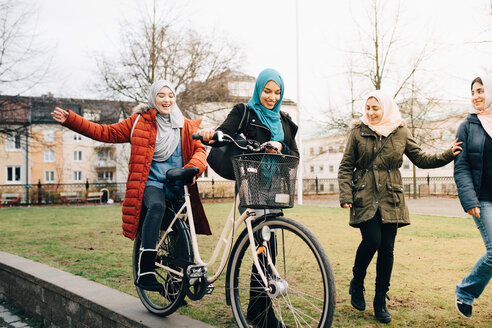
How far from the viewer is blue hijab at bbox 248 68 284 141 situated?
336 cm

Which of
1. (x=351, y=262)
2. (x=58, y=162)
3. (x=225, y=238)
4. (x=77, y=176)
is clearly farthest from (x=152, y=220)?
(x=77, y=176)

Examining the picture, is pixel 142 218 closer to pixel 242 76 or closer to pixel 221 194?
pixel 242 76

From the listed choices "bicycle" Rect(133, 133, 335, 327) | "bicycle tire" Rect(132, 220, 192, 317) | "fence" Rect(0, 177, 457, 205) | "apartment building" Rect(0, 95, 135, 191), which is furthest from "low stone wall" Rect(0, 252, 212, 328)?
"apartment building" Rect(0, 95, 135, 191)

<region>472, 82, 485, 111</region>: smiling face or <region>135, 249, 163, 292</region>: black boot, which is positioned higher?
<region>472, 82, 485, 111</region>: smiling face

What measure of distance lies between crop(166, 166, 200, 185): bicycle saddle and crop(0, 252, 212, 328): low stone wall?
108 centimetres

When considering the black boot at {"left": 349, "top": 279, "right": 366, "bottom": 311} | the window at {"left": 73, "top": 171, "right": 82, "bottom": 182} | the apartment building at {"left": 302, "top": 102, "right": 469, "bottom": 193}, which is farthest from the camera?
the window at {"left": 73, "top": 171, "right": 82, "bottom": 182}

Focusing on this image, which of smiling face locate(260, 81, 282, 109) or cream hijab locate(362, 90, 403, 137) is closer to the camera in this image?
smiling face locate(260, 81, 282, 109)

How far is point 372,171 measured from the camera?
3.92 m

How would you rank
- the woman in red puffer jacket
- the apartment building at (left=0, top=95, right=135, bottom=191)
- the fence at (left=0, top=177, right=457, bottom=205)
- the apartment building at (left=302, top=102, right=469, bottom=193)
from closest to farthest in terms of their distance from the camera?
1. the woman in red puffer jacket
2. the apartment building at (left=302, top=102, right=469, bottom=193)
3. the fence at (left=0, top=177, right=457, bottom=205)
4. the apartment building at (left=0, top=95, right=135, bottom=191)

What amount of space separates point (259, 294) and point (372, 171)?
1541 mm

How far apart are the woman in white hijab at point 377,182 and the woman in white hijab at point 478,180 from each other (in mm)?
181

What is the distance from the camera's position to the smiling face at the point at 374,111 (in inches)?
156

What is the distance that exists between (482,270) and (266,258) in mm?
1907

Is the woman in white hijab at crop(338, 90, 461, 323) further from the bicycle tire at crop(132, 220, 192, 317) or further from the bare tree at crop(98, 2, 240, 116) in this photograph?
the bare tree at crop(98, 2, 240, 116)
